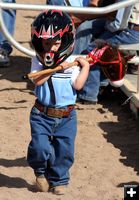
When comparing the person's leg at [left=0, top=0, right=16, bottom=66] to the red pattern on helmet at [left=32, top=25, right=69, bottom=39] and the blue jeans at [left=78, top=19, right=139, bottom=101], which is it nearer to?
the blue jeans at [left=78, top=19, right=139, bottom=101]

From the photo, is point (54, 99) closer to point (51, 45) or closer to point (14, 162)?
point (51, 45)

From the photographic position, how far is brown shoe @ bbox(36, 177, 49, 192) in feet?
15.3

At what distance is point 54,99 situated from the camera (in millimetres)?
4469

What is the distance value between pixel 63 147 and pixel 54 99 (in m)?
0.33

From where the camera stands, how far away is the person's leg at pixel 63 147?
452 cm

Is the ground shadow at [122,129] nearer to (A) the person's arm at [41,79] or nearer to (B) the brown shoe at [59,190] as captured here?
(B) the brown shoe at [59,190]

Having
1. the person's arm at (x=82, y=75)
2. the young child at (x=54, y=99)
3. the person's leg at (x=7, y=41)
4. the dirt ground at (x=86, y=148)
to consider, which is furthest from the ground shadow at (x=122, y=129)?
the person's leg at (x=7, y=41)

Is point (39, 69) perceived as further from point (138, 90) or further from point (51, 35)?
point (138, 90)

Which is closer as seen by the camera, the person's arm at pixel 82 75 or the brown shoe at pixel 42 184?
the person's arm at pixel 82 75

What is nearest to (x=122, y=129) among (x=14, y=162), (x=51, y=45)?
(x=14, y=162)

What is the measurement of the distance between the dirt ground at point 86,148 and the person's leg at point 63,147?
151 mm

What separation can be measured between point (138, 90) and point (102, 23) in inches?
36.6

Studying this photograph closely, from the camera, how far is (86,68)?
4426 millimetres

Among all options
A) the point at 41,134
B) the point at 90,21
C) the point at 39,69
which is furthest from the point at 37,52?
the point at 90,21
